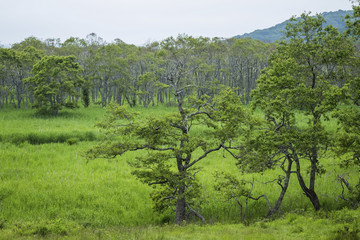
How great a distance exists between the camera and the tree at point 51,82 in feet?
129

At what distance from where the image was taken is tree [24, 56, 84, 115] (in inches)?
1543

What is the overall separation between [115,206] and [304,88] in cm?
1127

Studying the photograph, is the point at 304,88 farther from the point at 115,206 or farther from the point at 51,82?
the point at 51,82

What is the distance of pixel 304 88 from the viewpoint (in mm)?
12797

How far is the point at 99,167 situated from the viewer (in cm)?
2152

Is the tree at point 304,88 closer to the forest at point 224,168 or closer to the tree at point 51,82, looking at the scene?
the forest at point 224,168

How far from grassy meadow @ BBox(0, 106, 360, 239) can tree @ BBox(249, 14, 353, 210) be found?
2.96 m

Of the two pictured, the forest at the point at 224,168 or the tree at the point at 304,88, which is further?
the tree at the point at 304,88

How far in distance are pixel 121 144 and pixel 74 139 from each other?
1651 cm

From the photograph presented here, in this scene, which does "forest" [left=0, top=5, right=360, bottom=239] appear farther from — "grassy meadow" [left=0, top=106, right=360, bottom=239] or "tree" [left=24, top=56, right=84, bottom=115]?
"tree" [left=24, top=56, right=84, bottom=115]

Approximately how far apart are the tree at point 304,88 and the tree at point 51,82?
32.8 meters

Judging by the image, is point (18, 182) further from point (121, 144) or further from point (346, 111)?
point (346, 111)

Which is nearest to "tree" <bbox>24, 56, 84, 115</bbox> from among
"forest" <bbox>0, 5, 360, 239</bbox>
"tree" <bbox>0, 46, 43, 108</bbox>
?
"tree" <bbox>0, 46, 43, 108</bbox>

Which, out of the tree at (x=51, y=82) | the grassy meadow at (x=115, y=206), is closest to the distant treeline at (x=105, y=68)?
the tree at (x=51, y=82)
